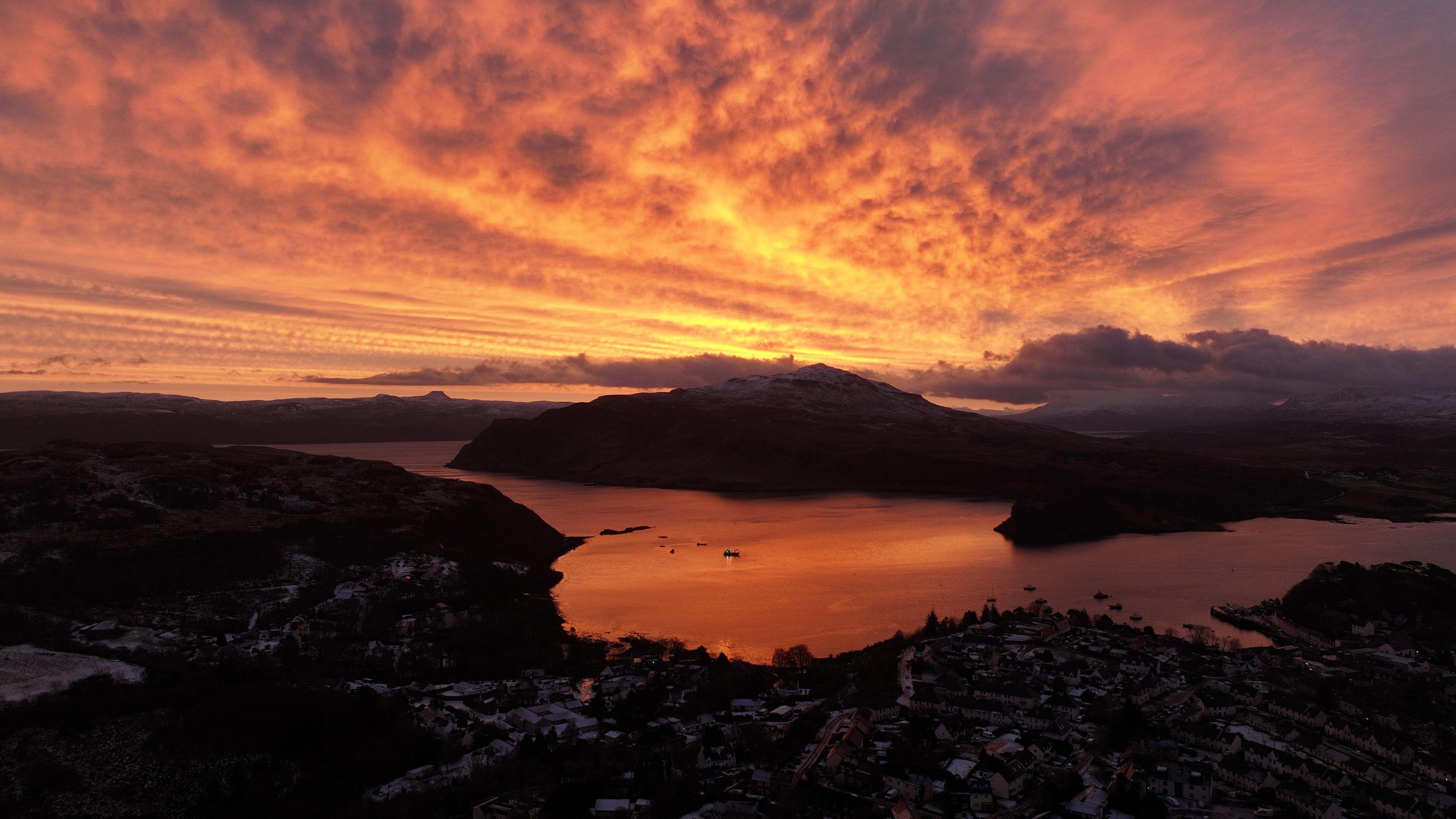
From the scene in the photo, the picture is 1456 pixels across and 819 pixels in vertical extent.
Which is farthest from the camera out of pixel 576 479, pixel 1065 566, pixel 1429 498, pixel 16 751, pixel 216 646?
pixel 576 479

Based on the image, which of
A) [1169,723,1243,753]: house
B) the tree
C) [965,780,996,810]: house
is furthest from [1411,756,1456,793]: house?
the tree

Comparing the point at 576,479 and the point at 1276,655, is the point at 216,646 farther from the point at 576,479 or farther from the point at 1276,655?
the point at 576,479

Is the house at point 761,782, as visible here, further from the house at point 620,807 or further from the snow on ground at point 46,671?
the snow on ground at point 46,671

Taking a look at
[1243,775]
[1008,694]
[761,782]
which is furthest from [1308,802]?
[761,782]

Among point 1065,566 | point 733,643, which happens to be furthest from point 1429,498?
point 733,643

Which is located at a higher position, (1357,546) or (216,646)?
(1357,546)

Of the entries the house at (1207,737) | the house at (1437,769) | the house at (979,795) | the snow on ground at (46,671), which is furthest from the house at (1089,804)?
the snow on ground at (46,671)

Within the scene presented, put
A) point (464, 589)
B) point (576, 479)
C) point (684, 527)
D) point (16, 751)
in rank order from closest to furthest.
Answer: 1. point (16, 751)
2. point (464, 589)
3. point (684, 527)
4. point (576, 479)
